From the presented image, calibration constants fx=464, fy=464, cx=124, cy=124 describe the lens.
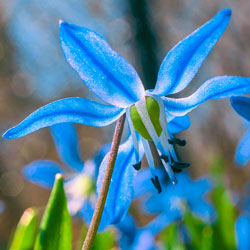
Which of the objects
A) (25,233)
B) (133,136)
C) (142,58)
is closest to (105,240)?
(25,233)

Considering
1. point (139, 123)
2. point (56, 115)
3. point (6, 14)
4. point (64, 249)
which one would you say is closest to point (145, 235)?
point (64, 249)

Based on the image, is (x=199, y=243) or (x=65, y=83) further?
(x=65, y=83)

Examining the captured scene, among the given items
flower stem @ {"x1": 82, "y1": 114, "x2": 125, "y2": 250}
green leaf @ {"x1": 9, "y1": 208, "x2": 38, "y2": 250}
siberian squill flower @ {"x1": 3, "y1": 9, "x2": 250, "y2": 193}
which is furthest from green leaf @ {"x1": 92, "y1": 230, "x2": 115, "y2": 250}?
flower stem @ {"x1": 82, "y1": 114, "x2": 125, "y2": 250}

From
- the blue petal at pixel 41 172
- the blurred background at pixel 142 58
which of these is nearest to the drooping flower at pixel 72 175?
the blue petal at pixel 41 172

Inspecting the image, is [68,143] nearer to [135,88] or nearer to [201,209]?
[201,209]

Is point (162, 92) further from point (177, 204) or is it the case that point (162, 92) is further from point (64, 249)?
point (177, 204)
